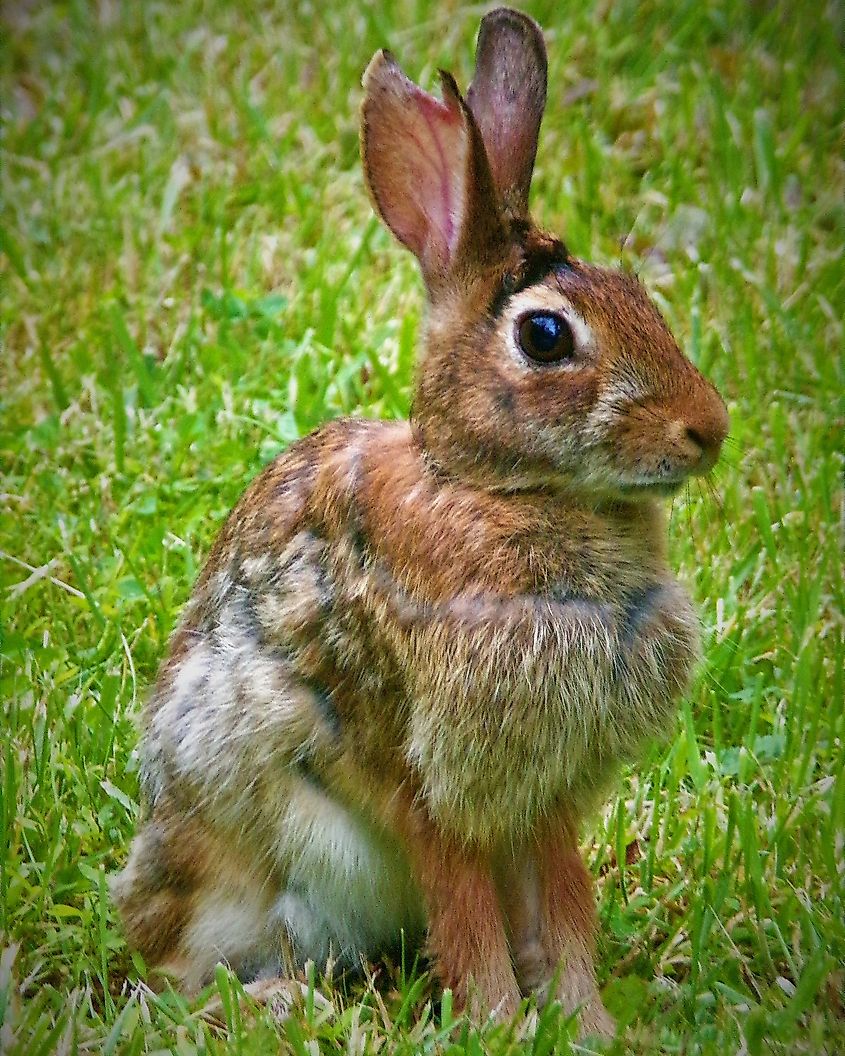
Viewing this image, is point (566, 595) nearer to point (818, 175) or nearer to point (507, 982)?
point (507, 982)

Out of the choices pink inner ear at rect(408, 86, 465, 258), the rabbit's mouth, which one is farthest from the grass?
pink inner ear at rect(408, 86, 465, 258)

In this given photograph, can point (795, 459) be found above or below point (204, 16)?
below

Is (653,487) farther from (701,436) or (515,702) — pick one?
(515,702)

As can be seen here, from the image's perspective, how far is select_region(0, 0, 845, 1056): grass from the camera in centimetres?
278

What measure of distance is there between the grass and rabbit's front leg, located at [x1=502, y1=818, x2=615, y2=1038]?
0.31 feet

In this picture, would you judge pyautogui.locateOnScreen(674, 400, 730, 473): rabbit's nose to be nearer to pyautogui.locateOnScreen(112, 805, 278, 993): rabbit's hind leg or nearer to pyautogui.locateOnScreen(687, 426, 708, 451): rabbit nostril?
pyautogui.locateOnScreen(687, 426, 708, 451): rabbit nostril

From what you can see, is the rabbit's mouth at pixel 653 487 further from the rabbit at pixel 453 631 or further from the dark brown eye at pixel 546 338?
the dark brown eye at pixel 546 338

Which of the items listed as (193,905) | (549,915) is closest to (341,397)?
(193,905)

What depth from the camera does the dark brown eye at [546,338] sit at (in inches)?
96.2

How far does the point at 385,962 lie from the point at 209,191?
8.70 feet

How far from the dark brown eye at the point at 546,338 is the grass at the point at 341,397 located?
884 mm

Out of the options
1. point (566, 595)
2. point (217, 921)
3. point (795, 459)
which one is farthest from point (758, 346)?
point (217, 921)

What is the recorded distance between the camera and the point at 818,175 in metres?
4.46

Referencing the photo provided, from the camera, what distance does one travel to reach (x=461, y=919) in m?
2.64
